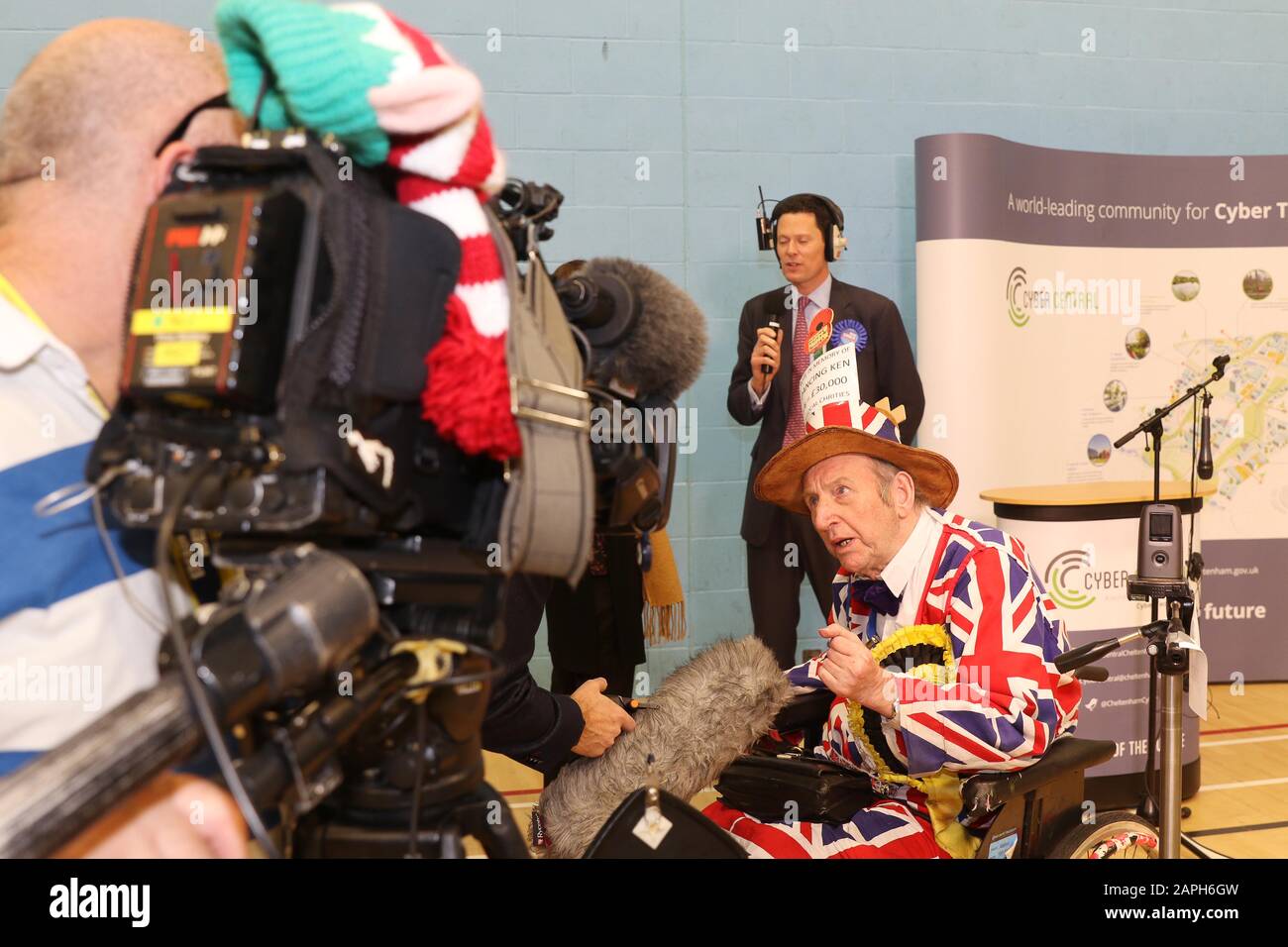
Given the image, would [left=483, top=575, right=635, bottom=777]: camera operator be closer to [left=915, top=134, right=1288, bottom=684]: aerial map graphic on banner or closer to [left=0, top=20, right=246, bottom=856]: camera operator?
[left=0, top=20, right=246, bottom=856]: camera operator

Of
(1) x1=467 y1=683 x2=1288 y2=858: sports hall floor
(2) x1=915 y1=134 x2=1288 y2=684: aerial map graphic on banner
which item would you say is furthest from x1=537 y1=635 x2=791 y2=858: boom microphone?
(2) x1=915 y1=134 x2=1288 y2=684: aerial map graphic on banner

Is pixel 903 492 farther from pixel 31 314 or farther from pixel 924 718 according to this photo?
pixel 31 314

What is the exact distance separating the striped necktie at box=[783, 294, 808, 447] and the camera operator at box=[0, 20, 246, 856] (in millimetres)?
3167

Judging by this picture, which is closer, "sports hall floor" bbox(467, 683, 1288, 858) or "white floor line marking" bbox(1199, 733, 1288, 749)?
"sports hall floor" bbox(467, 683, 1288, 858)

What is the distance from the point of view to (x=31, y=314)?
0.94 meters

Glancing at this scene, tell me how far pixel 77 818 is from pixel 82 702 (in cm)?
29

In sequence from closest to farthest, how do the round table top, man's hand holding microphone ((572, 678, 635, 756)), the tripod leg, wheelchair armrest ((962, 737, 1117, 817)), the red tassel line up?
the red tassel, man's hand holding microphone ((572, 678, 635, 756)), wheelchair armrest ((962, 737, 1117, 817)), the tripod leg, the round table top

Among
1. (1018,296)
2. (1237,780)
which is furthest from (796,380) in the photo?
(1237,780)

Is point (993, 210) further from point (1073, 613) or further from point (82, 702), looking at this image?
point (82, 702)

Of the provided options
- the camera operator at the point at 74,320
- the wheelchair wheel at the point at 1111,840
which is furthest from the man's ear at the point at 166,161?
the wheelchair wheel at the point at 1111,840

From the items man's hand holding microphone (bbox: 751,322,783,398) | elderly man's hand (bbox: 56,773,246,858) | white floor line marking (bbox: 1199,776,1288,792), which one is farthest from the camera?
man's hand holding microphone (bbox: 751,322,783,398)

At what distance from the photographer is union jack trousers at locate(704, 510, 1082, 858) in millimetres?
1818

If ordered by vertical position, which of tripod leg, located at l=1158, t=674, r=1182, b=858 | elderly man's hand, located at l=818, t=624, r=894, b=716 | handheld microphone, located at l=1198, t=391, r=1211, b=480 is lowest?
tripod leg, located at l=1158, t=674, r=1182, b=858

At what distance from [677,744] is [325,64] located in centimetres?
93
